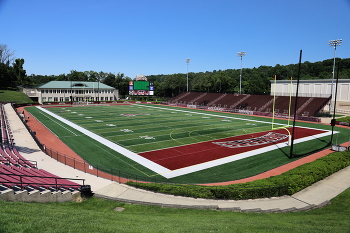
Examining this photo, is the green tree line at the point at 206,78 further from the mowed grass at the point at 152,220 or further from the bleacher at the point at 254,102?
the mowed grass at the point at 152,220

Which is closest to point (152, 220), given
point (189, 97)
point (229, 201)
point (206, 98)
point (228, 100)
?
point (229, 201)

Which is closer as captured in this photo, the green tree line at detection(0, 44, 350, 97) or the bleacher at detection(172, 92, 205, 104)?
the bleacher at detection(172, 92, 205, 104)

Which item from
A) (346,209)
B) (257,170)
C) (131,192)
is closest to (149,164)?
(131,192)

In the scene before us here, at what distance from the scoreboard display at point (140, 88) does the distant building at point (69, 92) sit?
40.1ft

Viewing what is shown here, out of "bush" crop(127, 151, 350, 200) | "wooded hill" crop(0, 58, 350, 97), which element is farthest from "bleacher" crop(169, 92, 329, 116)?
"bush" crop(127, 151, 350, 200)

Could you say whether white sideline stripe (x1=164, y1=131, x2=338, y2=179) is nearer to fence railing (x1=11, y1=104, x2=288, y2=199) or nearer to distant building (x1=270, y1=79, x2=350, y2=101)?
fence railing (x1=11, y1=104, x2=288, y2=199)

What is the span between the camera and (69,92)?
3482 inches

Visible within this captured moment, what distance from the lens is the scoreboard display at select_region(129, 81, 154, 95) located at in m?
90.1

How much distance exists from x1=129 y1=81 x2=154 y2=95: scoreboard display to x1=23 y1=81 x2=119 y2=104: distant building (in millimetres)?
12225

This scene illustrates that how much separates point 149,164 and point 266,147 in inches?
519

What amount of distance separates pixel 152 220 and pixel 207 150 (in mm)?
16007

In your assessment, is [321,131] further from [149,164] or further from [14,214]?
[14,214]

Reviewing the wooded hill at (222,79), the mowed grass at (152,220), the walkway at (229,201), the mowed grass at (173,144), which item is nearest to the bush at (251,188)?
the walkway at (229,201)

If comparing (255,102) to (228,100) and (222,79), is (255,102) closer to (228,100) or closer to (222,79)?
(228,100)
